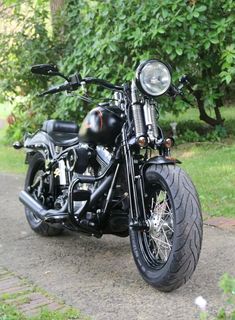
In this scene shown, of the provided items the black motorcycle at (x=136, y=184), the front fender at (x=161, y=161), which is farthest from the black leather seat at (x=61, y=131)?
the front fender at (x=161, y=161)

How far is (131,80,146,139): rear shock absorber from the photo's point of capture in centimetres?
375

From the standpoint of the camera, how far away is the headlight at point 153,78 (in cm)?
364

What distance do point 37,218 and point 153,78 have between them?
2226 millimetres

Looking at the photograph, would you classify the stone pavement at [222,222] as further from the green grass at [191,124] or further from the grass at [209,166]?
the green grass at [191,124]

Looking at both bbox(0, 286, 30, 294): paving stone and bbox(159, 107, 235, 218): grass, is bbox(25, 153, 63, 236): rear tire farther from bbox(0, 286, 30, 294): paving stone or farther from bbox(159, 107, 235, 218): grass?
bbox(159, 107, 235, 218): grass

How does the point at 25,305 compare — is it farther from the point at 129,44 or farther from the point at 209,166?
the point at 129,44

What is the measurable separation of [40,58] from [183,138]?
3134 millimetres

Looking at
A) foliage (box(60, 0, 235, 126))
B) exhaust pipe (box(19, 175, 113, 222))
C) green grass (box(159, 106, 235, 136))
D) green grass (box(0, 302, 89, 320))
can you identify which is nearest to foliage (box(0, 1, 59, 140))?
foliage (box(60, 0, 235, 126))

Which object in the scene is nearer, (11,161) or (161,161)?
(161,161)

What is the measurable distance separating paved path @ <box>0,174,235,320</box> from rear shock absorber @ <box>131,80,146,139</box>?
108cm

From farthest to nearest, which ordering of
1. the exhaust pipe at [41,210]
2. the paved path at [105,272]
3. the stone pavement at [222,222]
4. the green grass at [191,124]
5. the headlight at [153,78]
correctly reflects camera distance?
the green grass at [191,124] < the stone pavement at [222,222] < the exhaust pipe at [41,210] < the headlight at [153,78] < the paved path at [105,272]

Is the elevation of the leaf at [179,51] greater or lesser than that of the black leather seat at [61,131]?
greater

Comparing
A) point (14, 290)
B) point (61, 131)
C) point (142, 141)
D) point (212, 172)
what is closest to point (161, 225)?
point (142, 141)

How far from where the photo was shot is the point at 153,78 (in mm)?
3691
